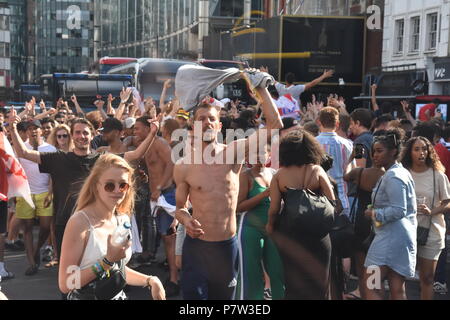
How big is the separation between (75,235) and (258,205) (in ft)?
8.02

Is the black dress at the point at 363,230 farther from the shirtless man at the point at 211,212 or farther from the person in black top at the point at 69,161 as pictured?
the person in black top at the point at 69,161

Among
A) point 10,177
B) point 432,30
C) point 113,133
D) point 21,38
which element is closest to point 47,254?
point 113,133

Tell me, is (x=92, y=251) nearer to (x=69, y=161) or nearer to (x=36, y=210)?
(x=69, y=161)

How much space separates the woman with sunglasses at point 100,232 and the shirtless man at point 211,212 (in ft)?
3.67

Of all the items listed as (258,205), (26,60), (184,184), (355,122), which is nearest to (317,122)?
(355,122)

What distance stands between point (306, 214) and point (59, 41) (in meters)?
138

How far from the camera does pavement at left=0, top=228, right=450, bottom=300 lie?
7.86 metres

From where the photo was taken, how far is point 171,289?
8008 millimetres

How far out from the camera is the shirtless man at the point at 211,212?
553 centimetres

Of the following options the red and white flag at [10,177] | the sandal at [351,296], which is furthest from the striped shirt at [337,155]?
the red and white flag at [10,177]

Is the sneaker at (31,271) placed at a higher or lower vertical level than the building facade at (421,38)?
lower

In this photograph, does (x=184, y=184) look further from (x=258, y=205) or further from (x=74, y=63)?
(x=74, y=63)

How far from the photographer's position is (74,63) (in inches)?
5384

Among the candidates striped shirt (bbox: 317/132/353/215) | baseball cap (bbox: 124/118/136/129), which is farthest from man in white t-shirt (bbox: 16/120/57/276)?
striped shirt (bbox: 317/132/353/215)
